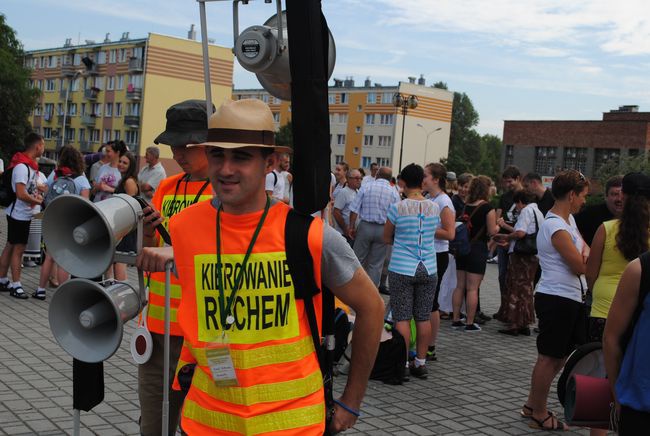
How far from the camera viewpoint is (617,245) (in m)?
5.07

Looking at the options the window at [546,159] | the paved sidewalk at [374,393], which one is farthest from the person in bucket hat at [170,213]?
the window at [546,159]

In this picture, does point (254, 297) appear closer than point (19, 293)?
Yes

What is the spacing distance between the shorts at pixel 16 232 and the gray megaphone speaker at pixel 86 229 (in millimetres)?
7902

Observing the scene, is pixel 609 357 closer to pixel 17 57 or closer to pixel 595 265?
pixel 595 265

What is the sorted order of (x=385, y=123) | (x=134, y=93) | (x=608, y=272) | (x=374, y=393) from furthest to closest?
(x=385, y=123) → (x=134, y=93) → (x=374, y=393) → (x=608, y=272)

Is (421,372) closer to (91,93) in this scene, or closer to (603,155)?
(603,155)

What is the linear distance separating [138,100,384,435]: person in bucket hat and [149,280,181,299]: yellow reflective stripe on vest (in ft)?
3.11

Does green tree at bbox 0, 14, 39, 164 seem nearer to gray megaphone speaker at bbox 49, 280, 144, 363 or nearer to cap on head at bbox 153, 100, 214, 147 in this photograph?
cap on head at bbox 153, 100, 214, 147

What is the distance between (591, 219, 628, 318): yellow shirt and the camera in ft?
16.9

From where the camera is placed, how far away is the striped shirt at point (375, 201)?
11289 millimetres

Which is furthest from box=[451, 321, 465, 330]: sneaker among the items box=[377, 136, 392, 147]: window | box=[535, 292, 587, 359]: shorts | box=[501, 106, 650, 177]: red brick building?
box=[377, 136, 392, 147]: window

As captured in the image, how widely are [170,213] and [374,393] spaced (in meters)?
3.51

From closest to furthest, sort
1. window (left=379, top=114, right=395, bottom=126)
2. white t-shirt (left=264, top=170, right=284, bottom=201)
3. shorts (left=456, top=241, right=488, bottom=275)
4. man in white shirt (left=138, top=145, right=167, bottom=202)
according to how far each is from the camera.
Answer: man in white shirt (left=138, top=145, right=167, bottom=202)
shorts (left=456, top=241, right=488, bottom=275)
white t-shirt (left=264, top=170, right=284, bottom=201)
window (left=379, top=114, right=395, bottom=126)

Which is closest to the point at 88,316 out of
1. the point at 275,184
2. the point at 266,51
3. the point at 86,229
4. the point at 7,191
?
the point at 86,229
